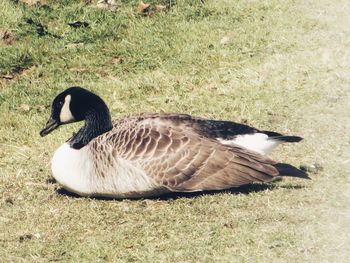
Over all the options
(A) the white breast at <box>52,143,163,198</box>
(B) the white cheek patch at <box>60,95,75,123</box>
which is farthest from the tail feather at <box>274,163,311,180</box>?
(B) the white cheek patch at <box>60,95,75,123</box>

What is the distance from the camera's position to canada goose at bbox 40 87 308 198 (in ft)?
24.8

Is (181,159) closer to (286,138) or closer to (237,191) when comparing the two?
(237,191)

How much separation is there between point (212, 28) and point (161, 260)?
6860mm

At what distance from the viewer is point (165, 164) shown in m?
7.63

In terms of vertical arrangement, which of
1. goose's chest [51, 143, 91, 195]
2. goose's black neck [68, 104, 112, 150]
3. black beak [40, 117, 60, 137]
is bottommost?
goose's chest [51, 143, 91, 195]

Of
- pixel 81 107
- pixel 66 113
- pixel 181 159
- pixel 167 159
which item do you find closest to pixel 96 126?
pixel 81 107

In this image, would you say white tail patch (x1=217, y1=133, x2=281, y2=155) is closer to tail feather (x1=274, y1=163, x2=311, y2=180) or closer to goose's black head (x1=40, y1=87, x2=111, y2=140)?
tail feather (x1=274, y1=163, x2=311, y2=180)

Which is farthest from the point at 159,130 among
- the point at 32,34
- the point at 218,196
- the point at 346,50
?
the point at 32,34

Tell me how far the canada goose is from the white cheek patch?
0.49m

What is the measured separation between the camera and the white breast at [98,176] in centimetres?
766

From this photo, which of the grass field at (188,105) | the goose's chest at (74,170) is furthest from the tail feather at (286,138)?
the goose's chest at (74,170)

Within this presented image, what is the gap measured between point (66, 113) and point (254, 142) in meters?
2.22

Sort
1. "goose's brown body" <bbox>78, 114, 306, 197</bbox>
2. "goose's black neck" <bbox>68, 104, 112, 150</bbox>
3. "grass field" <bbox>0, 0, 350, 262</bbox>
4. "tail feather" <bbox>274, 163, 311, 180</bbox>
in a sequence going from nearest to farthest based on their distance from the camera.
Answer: "grass field" <bbox>0, 0, 350, 262</bbox>
"tail feather" <bbox>274, 163, 311, 180</bbox>
"goose's brown body" <bbox>78, 114, 306, 197</bbox>
"goose's black neck" <bbox>68, 104, 112, 150</bbox>

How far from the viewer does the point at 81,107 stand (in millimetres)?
8250
